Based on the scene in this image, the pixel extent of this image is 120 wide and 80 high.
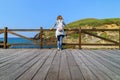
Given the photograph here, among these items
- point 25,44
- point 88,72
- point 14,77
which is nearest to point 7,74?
point 14,77

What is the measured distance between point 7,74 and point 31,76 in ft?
1.95

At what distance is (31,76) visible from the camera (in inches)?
199

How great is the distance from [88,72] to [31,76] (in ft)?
4.48

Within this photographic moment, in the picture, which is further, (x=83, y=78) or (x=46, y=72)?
(x=46, y=72)

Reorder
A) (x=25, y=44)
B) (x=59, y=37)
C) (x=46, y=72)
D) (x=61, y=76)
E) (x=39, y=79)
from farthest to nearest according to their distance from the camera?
(x=25, y=44), (x=59, y=37), (x=46, y=72), (x=61, y=76), (x=39, y=79)

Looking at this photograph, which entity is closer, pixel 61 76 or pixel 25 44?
pixel 61 76

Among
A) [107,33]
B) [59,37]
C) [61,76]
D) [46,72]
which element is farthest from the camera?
[107,33]

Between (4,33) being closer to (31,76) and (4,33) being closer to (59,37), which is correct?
(59,37)

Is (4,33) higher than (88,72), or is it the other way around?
(4,33)

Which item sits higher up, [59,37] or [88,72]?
[59,37]

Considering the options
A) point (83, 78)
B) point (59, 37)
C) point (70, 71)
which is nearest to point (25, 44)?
point (59, 37)

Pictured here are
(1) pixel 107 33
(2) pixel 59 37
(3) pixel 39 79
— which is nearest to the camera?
(3) pixel 39 79

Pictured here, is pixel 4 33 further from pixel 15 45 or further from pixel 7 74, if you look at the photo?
pixel 7 74

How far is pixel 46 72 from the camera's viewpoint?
5547 millimetres
